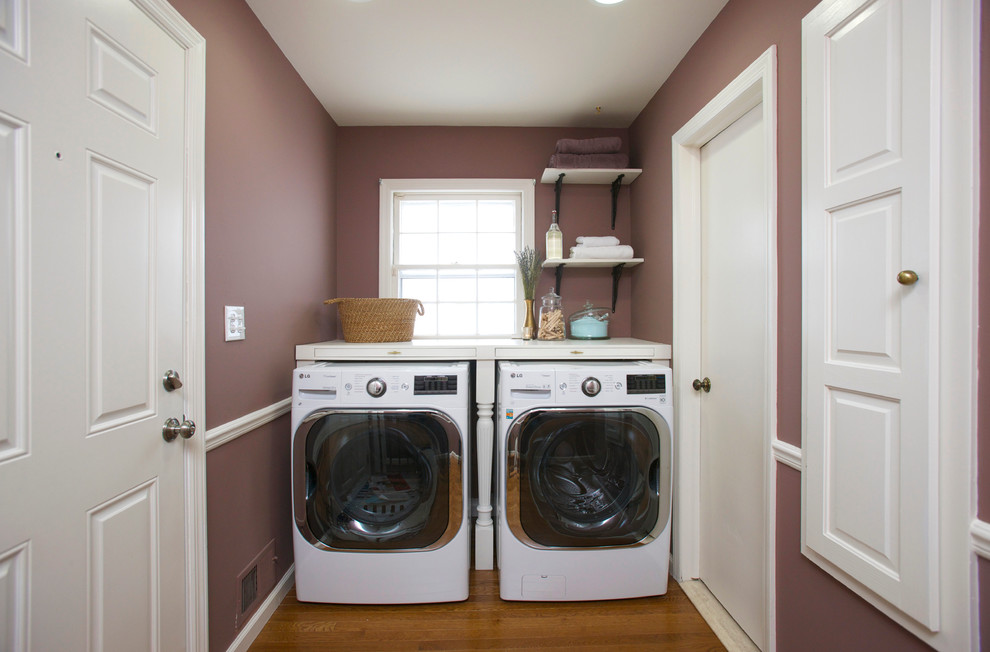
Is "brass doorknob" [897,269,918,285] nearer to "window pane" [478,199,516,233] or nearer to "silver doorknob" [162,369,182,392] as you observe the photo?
"silver doorknob" [162,369,182,392]

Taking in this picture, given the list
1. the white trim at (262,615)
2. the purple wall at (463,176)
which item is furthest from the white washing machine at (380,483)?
the purple wall at (463,176)

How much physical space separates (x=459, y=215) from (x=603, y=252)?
0.92m

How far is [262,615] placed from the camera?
162cm

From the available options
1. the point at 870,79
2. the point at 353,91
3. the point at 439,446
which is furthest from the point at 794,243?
the point at 353,91

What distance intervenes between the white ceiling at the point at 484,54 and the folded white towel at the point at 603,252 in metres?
0.79

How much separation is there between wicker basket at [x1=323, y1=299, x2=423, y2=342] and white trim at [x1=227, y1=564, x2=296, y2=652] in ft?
3.57

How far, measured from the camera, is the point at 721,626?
1606 millimetres

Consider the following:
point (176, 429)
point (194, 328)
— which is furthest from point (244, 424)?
point (194, 328)

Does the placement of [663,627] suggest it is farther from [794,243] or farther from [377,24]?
[377,24]

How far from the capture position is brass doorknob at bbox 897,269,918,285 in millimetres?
838

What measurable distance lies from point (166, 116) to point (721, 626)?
254cm

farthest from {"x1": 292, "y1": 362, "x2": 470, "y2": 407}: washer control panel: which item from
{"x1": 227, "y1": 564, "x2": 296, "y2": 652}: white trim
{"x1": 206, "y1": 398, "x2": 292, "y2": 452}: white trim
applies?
{"x1": 227, "y1": 564, "x2": 296, "y2": 652}: white trim

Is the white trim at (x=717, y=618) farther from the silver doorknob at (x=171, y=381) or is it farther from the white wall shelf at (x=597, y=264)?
the silver doorknob at (x=171, y=381)

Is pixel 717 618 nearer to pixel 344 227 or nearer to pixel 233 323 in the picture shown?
pixel 233 323
